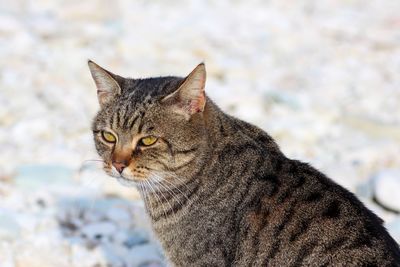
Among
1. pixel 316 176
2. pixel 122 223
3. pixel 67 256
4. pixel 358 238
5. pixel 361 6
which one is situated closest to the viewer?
pixel 358 238

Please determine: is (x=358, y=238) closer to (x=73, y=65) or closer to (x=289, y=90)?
(x=289, y=90)

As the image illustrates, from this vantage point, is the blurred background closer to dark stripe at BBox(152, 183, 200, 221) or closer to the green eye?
A: dark stripe at BBox(152, 183, 200, 221)

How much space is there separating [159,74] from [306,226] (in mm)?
4017

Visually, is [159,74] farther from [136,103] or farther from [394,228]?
[136,103]

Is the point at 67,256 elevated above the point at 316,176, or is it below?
below

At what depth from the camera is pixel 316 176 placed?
389 centimetres

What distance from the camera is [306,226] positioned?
12.0 ft

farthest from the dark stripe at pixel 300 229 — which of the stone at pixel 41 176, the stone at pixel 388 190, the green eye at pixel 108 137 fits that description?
the stone at pixel 41 176

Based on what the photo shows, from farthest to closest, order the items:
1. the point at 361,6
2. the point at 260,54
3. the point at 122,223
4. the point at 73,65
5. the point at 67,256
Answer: the point at 361,6
the point at 260,54
the point at 73,65
the point at 122,223
the point at 67,256

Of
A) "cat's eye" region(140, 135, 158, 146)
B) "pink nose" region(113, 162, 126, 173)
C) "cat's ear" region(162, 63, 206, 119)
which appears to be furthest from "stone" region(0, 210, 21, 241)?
"cat's ear" region(162, 63, 206, 119)

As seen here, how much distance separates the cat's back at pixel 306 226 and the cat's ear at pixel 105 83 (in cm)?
85

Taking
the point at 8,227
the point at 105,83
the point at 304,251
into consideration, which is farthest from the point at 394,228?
the point at 8,227

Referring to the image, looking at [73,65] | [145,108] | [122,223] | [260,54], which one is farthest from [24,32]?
[145,108]

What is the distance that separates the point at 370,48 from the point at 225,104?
2135mm
